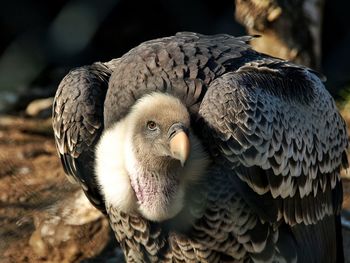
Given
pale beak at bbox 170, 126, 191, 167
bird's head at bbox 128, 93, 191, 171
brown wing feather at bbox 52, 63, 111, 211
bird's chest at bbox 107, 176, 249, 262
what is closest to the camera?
pale beak at bbox 170, 126, 191, 167

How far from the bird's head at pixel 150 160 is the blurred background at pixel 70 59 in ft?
1.86

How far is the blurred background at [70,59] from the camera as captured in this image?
454 centimetres

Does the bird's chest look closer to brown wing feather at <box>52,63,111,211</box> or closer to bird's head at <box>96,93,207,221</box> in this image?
bird's head at <box>96,93,207,221</box>

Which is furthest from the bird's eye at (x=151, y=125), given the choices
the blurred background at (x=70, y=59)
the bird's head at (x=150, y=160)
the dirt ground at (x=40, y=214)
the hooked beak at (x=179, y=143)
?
the dirt ground at (x=40, y=214)

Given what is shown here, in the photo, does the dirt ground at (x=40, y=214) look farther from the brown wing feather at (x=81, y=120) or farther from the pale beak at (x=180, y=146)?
the pale beak at (x=180, y=146)

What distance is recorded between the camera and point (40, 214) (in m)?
4.78

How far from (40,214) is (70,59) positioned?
2.41m

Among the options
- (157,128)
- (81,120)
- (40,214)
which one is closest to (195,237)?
(157,128)

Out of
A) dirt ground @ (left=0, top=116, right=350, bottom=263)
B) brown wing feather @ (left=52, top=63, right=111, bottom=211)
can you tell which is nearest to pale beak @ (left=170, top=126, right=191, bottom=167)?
brown wing feather @ (left=52, top=63, right=111, bottom=211)

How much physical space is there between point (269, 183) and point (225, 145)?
0.34m

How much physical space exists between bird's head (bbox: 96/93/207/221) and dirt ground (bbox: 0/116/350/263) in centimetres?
109

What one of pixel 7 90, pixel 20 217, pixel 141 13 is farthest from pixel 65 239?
pixel 141 13

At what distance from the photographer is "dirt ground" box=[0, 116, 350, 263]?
4539 mm

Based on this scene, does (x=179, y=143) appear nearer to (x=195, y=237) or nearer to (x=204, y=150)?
(x=204, y=150)
